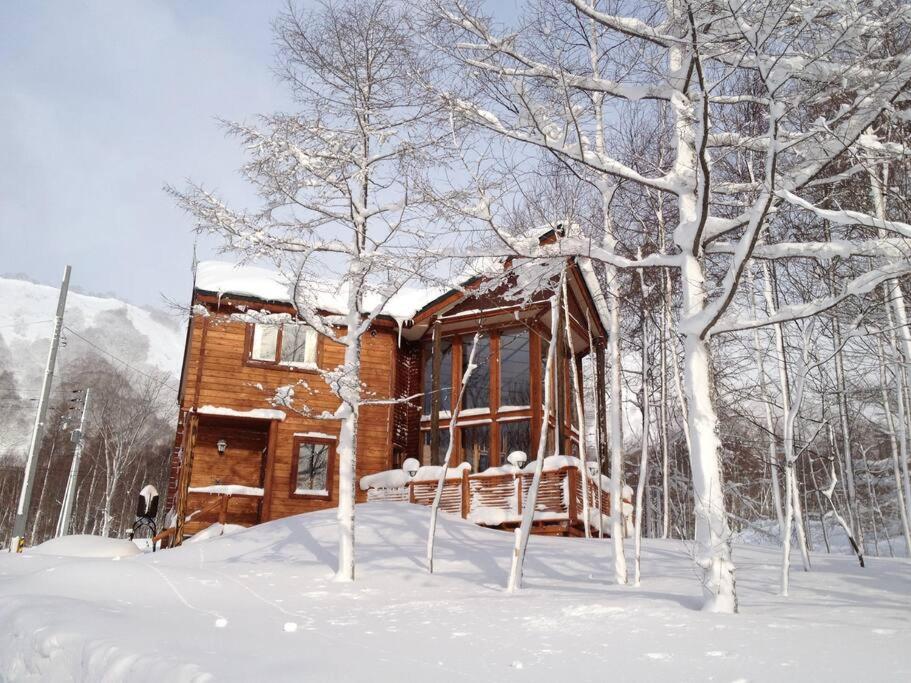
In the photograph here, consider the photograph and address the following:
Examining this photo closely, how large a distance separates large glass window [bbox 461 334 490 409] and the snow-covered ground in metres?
8.11

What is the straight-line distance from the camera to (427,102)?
8.94 m

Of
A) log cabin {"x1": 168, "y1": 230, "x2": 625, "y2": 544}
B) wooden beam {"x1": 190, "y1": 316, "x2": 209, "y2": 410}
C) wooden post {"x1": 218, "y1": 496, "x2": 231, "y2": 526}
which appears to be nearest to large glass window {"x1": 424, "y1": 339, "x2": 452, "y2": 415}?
log cabin {"x1": 168, "y1": 230, "x2": 625, "y2": 544}

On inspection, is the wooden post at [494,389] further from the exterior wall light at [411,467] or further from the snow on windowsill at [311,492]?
the snow on windowsill at [311,492]

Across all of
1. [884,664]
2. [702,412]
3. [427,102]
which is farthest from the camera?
[427,102]

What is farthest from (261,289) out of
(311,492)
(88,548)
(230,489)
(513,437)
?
(513,437)

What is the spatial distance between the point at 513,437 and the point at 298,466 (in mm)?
5736

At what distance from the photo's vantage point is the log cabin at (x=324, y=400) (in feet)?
54.1

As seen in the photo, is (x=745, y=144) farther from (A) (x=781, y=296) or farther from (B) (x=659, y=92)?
(A) (x=781, y=296)

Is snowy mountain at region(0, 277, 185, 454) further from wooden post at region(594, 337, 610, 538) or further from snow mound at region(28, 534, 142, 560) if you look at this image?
wooden post at region(594, 337, 610, 538)

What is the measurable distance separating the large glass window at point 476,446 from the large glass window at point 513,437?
1.30ft

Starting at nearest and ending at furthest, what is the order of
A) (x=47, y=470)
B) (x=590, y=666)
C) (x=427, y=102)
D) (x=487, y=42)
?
(x=590, y=666), (x=487, y=42), (x=427, y=102), (x=47, y=470)

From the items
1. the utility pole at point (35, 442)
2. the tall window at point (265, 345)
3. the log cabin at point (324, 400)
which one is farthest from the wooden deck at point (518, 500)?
the utility pole at point (35, 442)

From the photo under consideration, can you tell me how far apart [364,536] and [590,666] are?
323 inches

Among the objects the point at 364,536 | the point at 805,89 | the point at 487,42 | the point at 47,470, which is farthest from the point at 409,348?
the point at 47,470
